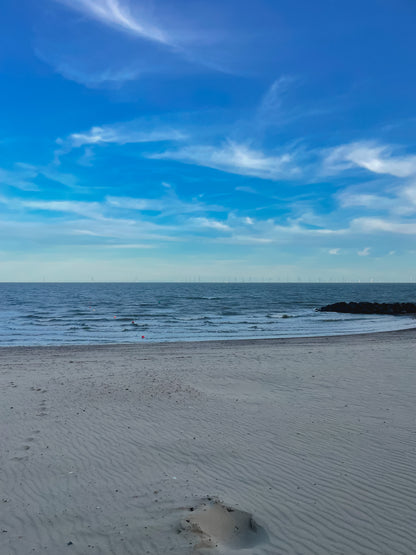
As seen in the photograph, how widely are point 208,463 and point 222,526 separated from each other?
66.8 inches

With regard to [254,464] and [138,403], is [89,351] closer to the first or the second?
[138,403]

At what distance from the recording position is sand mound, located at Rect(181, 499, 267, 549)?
441 cm

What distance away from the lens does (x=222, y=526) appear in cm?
470

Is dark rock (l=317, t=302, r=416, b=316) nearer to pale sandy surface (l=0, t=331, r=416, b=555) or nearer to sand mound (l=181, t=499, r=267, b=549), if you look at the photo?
pale sandy surface (l=0, t=331, r=416, b=555)

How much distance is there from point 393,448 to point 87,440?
211 inches

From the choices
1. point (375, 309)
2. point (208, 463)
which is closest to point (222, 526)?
point (208, 463)

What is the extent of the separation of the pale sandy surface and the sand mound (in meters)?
0.02

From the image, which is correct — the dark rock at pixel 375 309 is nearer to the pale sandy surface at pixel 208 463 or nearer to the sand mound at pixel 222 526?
the pale sandy surface at pixel 208 463

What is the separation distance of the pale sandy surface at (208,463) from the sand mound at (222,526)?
0.7 inches

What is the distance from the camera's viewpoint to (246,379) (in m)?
12.5

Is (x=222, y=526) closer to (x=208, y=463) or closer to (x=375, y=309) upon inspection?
(x=208, y=463)

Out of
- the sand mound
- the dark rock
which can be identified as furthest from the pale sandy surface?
the dark rock

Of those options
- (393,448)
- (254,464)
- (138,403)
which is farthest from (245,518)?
(138,403)

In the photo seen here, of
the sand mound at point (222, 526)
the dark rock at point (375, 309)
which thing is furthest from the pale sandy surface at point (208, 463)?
the dark rock at point (375, 309)
